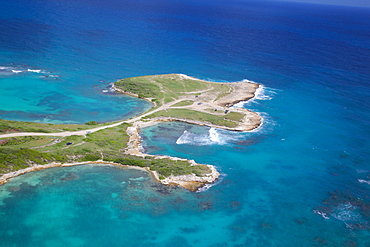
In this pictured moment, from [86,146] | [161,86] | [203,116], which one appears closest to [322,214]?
[203,116]

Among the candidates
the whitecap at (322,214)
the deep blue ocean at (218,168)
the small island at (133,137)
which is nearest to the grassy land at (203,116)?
the small island at (133,137)

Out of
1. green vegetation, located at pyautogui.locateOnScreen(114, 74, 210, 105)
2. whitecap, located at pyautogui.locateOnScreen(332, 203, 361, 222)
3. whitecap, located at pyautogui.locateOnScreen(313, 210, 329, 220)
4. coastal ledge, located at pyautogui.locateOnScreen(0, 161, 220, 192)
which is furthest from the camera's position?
green vegetation, located at pyautogui.locateOnScreen(114, 74, 210, 105)

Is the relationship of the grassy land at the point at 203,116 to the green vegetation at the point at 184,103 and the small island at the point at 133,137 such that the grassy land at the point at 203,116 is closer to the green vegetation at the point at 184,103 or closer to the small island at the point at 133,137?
the small island at the point at 133,137

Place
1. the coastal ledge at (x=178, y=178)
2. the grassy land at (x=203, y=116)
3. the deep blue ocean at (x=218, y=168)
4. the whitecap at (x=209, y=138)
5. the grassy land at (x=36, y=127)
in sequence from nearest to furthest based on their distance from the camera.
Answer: the deep blue ocean at (x=218, y=168) → the coastal ledge at (x=178, y=178) → the grassy land at (x=36, y=127) → the whitecap at (x=209, y=138) → the grassy land at (x=203, y=116)

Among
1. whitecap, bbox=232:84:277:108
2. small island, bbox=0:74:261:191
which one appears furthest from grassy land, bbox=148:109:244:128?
whitecap, bbox=232:84:277:108

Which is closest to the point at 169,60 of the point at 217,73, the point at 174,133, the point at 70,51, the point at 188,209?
the point at 217,73

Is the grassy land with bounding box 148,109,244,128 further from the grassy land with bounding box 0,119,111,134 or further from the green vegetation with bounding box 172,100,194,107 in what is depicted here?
the grassy land with bounding box 0,119,111,134

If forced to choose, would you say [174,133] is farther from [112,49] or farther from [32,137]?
[112,49]

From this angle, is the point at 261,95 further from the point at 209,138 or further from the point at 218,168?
the point at 218,168
